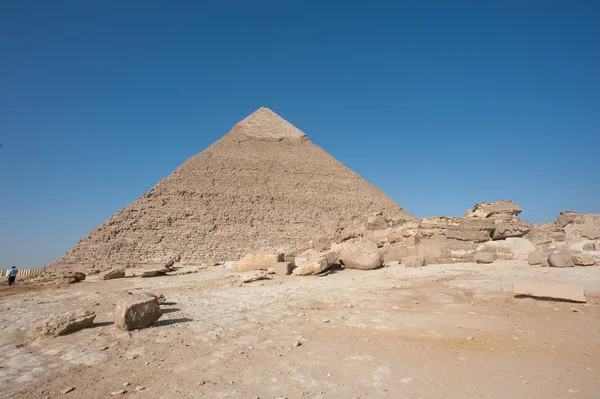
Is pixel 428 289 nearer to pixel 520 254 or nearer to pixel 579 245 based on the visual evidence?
pixel 520 254

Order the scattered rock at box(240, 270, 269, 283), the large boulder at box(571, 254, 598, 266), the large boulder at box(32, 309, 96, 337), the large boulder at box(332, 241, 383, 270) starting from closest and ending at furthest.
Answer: the large boulder at box(32, 309, 96, 337), the large boulder at box(571, 254, 598, 266), the scattered rock at box(240, 270, 269, 283), the large boulder at box(332, 241, 383, 270)

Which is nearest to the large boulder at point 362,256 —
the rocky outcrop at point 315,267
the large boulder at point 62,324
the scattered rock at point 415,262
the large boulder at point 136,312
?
the rocky outcrop at point 315,267

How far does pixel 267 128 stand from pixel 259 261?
42.5 m

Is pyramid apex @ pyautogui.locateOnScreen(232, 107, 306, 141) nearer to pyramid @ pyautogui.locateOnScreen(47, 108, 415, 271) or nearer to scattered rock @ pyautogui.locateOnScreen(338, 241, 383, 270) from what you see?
pyramid @ pyautogui.locateOnScreen(47, 108, 415, 271)

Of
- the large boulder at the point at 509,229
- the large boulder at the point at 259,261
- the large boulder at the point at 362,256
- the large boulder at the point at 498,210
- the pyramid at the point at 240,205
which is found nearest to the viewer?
the large boulder at the point at 362,256

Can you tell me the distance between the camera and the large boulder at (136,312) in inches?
131

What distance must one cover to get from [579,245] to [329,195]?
35.8 m

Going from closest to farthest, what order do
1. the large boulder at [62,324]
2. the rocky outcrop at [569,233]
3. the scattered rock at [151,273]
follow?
the large boulder at [62,324] → the rocky outcrop at [569,233] → the scattered rock at [151,273]

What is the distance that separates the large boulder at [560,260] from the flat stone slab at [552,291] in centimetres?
212

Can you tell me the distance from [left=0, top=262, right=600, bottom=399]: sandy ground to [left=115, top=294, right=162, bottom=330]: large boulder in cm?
10

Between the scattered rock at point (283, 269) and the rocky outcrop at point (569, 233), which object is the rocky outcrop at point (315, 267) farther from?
the rocky outcrop at point (569, 233)

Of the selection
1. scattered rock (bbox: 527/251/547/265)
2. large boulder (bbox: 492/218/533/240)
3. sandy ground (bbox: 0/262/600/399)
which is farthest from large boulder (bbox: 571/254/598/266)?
large boulder (bbox: 492/218/533/240)

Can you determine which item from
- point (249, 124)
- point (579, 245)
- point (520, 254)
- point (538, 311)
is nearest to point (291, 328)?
point (538, 311)

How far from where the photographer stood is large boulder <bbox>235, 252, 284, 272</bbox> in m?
8.70
